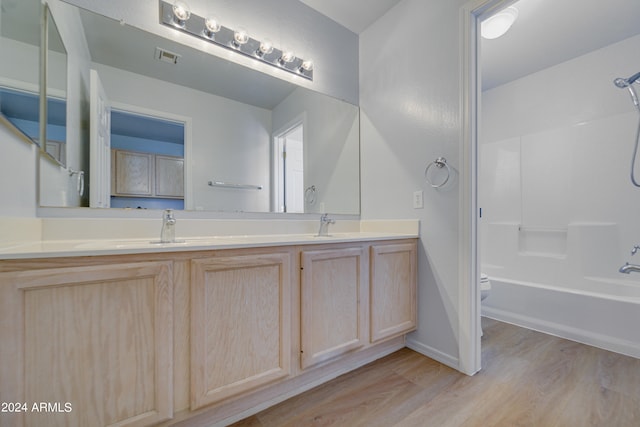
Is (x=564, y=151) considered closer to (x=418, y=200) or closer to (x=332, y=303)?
(x=418, y=200)

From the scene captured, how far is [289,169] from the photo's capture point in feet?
6.40

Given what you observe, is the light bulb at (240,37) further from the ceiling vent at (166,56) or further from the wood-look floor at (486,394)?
the wood-look floor at (486,394)

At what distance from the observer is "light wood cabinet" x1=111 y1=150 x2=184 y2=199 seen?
1363 mm

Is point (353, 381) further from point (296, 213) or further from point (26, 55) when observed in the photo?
point (26, 55)

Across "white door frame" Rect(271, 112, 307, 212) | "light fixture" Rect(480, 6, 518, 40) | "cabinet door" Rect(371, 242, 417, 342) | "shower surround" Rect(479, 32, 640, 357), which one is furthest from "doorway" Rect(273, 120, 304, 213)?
"shower surround" Rect(479, 32, 640, 357)

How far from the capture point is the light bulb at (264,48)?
5.77 feet

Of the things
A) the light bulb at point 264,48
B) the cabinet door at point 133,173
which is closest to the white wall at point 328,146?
the light bulb at point 264,48

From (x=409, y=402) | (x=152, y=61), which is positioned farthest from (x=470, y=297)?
(x=152, y=61)

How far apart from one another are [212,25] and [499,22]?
186 cm

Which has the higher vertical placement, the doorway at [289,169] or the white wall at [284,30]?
the white wall at [284,30]

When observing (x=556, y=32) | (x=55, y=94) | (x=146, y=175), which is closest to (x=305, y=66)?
(x=146, y=175)

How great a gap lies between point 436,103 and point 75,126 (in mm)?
1978

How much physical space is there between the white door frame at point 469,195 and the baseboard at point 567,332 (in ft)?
3.18

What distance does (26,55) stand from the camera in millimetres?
1014
